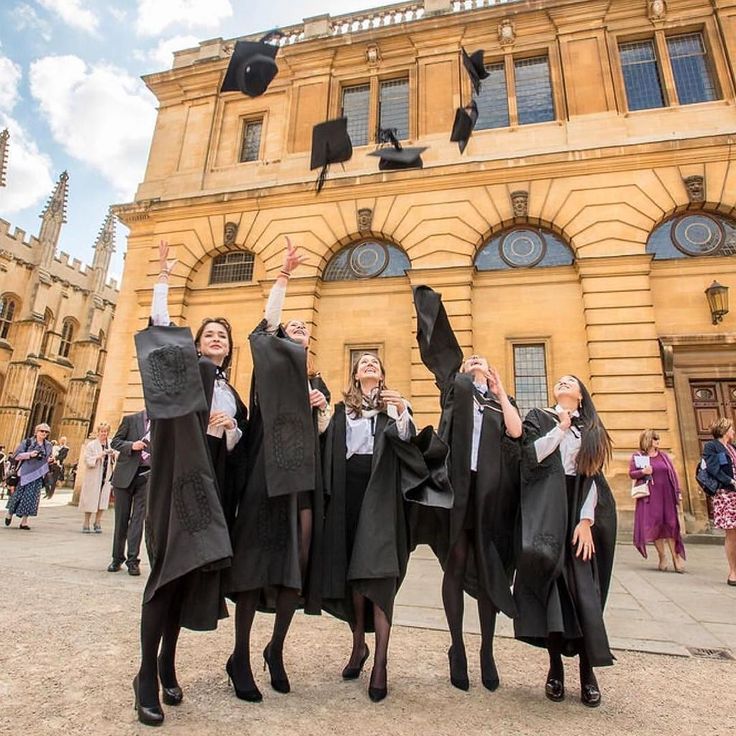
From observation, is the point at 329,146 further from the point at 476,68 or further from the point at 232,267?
the point at 232,267

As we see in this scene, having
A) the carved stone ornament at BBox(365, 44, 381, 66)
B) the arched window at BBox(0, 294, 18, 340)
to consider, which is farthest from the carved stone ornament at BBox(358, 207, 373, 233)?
the arched window at BBox(0, 294, 18, 340)

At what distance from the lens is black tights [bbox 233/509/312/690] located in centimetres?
263

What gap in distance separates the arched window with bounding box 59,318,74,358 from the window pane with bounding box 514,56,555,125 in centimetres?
3819

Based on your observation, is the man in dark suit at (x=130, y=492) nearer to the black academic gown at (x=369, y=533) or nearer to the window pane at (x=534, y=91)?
the black academic gown at (x=369, y=533)

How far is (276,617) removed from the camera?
2.78 m

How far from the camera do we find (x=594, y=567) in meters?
3.07

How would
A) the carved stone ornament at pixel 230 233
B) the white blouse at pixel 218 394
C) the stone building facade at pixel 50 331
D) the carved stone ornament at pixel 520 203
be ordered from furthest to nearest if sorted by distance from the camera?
the stone building facade at pixel 50 331 < the carved stone ornament at pixel 230 233 < the carved stone ornament at pixel 520 203 < the white blouse at pixel 218 394

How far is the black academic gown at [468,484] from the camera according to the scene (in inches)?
123

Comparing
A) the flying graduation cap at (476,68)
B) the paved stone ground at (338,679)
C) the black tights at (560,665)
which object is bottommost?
the paved stone ground at (338,679)

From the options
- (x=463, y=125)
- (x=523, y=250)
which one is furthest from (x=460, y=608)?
(x=463, y=125)

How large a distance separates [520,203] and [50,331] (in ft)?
124

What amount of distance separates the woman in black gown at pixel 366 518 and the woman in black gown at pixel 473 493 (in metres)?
0.34

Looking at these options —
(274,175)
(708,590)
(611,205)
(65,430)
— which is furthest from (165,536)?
(65,430)

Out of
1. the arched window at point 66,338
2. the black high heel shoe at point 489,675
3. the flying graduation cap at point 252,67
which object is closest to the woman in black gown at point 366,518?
the black high heel shoe at point 489,675
